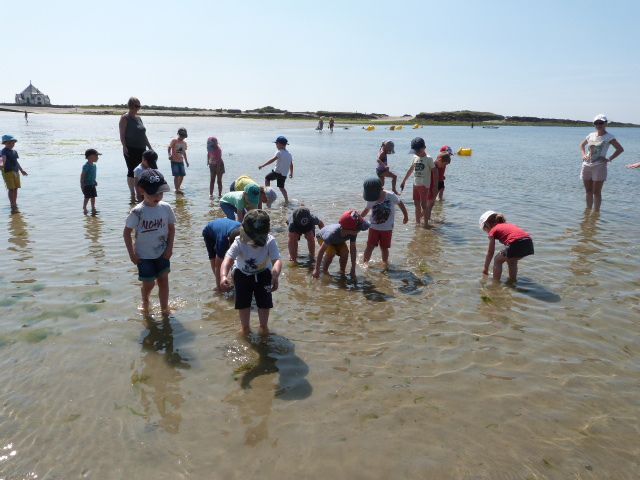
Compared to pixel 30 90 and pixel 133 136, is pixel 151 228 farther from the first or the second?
pixel 30 90

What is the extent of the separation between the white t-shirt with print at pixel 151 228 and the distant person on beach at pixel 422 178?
6.12 m

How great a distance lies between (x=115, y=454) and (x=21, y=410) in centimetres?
109

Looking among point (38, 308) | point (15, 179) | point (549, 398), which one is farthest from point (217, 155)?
point (549, 398)

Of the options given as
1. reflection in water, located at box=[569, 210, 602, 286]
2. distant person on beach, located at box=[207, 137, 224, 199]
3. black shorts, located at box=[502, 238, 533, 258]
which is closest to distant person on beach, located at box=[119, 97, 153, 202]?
distant person on beach, located at box=[207, 137, 224, 199]

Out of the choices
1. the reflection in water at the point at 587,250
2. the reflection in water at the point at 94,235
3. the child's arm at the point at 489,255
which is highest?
the child's arm at the point at 489,255

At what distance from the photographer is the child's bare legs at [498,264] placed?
269 inches

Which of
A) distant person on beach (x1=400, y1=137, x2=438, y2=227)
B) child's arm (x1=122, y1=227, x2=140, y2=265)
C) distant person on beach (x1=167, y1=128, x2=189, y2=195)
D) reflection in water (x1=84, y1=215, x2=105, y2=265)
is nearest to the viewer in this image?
child's arm (x1=122, y1=227, x2=140, y2=265)

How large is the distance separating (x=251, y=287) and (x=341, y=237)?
222cm

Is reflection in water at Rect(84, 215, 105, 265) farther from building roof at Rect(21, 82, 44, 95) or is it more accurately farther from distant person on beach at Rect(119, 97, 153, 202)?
building roof at Rect(21, 82, 44, 95)

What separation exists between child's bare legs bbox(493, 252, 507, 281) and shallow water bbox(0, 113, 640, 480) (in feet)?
1.28

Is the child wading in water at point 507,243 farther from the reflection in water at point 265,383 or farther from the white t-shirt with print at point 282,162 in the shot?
the white t-shirt with print at point 282,162

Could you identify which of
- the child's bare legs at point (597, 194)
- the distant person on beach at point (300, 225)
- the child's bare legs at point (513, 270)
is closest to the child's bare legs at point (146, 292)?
the distant person on beach at point (300, 225)

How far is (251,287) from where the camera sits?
5.03m

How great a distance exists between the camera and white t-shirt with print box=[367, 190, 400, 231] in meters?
7.42
